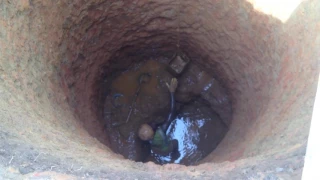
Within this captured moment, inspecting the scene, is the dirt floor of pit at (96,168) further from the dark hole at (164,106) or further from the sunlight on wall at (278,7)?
the dark hole at (164,106)

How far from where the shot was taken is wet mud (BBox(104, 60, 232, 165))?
4055 millimetres

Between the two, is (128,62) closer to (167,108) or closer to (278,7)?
(167,108)

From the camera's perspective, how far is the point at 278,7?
8.51 ft

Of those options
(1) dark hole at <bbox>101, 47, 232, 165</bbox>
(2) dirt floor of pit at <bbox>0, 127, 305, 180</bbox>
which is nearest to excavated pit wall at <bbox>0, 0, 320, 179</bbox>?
(2) dirt floor of pit at <bbox>0, 127, 305, 180</bbox>

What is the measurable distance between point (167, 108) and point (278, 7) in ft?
6.69

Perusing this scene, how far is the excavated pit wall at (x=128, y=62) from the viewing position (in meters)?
1.78

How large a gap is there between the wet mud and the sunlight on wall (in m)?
1.53

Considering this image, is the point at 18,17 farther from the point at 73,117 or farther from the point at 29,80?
the point at 73,117

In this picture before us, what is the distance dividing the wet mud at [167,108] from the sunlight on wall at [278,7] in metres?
1.53

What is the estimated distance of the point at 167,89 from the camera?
4168 millimetres

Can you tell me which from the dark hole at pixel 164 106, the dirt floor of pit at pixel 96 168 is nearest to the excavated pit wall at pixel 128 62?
the dirt floor of pit at pixel 96 168

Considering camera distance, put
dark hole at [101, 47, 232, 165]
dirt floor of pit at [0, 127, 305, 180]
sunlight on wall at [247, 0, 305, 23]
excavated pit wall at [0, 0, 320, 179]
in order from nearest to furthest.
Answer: dirt floor of pit at [0, 127, 305, 180] < excavated pit wall at [0, 0, 320, 179] < sunlight on wall at [247, 0, 305, 23] < dark hole at [101, 47, 232, 165]

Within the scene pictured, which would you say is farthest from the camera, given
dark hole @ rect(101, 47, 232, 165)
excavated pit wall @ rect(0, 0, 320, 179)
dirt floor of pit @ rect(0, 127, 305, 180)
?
dark hole @ rect(101, 47, 232, 165)

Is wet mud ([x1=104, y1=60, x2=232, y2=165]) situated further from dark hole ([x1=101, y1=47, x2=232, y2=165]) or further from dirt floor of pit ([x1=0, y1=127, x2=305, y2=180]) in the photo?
dirt floor of pit ([x1=0, y1=127, x2=305, y2=180])
